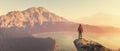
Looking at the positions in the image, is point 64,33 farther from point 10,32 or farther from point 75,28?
point 10,32

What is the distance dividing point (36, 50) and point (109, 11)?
1870mm

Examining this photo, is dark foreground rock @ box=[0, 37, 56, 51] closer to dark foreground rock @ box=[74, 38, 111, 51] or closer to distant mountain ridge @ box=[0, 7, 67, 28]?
distant mountain ridge @ box=[0, 7, 67, 28]

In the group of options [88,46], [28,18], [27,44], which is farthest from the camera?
[28,18]

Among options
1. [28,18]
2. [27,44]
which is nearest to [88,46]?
[27,44]

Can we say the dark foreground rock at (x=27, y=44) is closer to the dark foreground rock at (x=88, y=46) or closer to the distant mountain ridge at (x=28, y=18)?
the distant mountain ridge at (x=28, y=18)

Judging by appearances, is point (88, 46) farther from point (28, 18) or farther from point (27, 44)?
point (28, 18)

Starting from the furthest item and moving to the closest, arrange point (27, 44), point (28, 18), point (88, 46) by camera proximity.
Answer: point (28, 18), point (27, 44), point (88, 46)

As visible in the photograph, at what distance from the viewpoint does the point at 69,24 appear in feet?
28.8

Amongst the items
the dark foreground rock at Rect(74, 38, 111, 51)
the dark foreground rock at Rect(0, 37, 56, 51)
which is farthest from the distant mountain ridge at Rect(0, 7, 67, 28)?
the dark foreground rock at Rect(74, 38, 111, 51)

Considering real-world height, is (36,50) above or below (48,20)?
below

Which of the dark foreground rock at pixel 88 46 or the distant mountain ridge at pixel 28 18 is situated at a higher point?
the distant mountain ridge at pixel 28 18

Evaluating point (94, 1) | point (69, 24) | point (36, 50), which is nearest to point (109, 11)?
point (94, 1)

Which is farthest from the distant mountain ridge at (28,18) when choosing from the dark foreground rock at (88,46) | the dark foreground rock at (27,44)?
the dark foreground rock at (88,46)

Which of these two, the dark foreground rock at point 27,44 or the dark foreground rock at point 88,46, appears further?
the dark foreground rock at point 27,44
